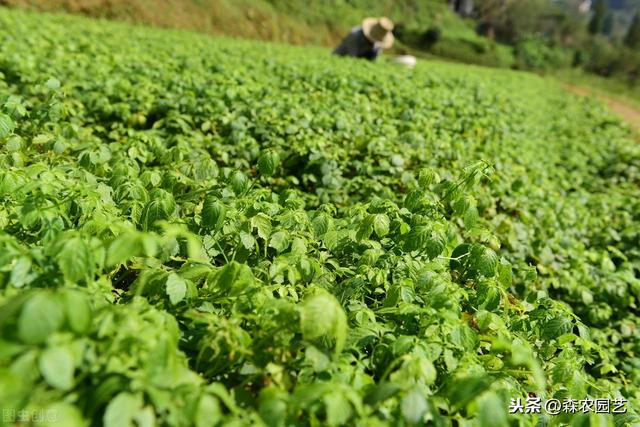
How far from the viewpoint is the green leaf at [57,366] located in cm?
121

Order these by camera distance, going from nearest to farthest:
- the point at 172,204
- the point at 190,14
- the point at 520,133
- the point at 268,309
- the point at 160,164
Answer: the point at 268,309, the point at 172,204, the point at 160,164, the point at 520,133, the point at 190,14

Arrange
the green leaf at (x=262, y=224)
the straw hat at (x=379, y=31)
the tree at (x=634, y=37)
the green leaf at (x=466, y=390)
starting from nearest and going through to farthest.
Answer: the green leaf at (x=466, y=390) < the green leaf at (x=262, y=224) < the straw hat at (x=379, y=31) < the tree at (x=634, y=37)

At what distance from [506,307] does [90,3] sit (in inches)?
912

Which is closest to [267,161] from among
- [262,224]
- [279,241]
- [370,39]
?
[262,224]

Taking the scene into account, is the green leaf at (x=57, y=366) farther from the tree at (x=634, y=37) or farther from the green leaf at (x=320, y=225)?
the tree at (x=634, y=37)

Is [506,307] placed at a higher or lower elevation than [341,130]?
lower

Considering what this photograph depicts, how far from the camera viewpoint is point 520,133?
8883 millimetres

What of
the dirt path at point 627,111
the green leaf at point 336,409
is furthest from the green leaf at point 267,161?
the dirt path at point 627,111

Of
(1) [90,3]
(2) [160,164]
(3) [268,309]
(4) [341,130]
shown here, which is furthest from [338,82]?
(1) [90,3]

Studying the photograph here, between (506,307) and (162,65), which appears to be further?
(162,65)

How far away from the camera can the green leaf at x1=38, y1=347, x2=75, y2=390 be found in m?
1.21

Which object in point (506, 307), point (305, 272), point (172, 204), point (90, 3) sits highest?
point (90, 3)

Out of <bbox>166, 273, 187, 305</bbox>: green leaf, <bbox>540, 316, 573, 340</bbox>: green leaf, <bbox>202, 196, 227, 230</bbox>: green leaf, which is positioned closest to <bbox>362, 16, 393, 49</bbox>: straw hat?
<bbox>202, 196, 227, 230</bbox>: green leaf

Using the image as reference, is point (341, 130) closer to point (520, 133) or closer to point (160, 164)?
point (160, 164)
